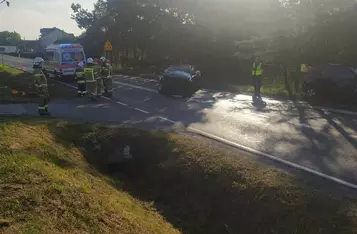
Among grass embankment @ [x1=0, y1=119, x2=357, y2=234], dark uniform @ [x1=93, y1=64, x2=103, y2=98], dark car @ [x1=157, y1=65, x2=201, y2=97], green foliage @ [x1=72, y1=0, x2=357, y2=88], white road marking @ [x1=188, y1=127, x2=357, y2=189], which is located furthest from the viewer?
dark car @ [x1=157, y1=65, x2=201, y2=97]

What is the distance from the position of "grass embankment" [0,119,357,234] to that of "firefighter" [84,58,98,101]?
7.07 metres

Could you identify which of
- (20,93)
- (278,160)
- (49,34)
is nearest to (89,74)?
(20,93)

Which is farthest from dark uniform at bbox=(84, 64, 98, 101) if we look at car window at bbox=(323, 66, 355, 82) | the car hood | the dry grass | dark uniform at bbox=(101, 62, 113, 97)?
car window at bbox=(323, 66, 355, 82)

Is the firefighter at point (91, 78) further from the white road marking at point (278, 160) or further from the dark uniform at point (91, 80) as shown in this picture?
the white road marking at point (278, 160)

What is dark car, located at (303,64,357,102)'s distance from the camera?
1586cm

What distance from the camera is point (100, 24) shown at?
45938 millimetres

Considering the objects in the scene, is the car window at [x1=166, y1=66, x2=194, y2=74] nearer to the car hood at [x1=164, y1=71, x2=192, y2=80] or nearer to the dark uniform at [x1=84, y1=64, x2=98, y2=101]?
the car hood at [x1=164, y1=71, x2=192, y2=80]

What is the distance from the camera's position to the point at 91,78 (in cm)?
1579

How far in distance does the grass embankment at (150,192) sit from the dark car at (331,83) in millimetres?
9985

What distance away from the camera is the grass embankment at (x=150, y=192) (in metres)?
4.25

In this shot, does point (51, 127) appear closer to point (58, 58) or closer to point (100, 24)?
point (58, 58)

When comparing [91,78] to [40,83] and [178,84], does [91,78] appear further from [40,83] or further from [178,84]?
[178,84]

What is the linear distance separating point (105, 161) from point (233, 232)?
3751 mm

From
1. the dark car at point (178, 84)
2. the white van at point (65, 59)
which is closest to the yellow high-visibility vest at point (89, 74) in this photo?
the dark car at point (178, 84)
